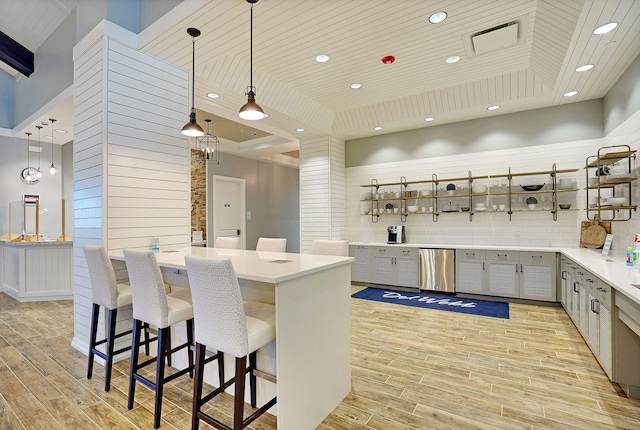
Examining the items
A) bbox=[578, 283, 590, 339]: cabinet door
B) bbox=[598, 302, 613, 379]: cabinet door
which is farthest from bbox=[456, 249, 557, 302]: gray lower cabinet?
bbox=[598, 302, 613, 379]: cabinet door

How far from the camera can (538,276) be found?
4.50 meters

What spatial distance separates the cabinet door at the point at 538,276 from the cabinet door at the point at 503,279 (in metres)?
0.09

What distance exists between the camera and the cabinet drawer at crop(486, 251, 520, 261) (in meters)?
4.66

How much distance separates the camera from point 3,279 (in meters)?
5.87

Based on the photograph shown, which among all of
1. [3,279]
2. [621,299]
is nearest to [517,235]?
[621,299]

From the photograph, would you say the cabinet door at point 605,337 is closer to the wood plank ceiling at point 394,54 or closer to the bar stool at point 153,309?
the wood plank ceiling at point 394,54

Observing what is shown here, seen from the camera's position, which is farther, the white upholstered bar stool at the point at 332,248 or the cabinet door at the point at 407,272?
the cabinet door at the point at 407,272

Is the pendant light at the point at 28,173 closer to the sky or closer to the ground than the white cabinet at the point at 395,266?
closer to the sky

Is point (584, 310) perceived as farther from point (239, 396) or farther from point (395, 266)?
point (239, 396)

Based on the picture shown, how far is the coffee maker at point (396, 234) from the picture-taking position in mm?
5797

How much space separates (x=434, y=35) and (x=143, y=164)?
10.6 ft

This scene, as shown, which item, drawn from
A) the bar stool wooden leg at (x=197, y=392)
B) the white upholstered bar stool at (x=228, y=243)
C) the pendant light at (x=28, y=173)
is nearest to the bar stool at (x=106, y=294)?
the bar stool wooden leg at (x=197, y=392)

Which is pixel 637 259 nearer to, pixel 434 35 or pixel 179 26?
pixel 434 35

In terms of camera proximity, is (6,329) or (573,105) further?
(573,105)
